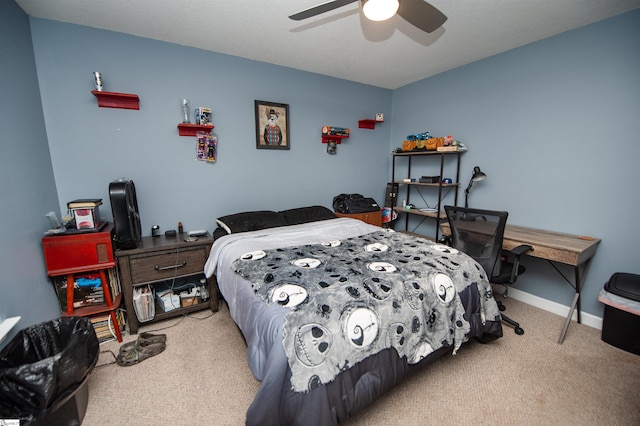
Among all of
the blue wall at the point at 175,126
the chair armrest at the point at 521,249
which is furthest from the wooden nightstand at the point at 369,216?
the chair armrest at the point at 521,249

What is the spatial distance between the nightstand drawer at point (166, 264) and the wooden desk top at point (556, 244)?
2.80 meters

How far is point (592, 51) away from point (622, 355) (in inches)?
95.5

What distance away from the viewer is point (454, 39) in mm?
2375

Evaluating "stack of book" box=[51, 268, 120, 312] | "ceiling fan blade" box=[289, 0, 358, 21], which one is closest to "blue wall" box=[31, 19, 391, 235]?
"stack of book" box=[51, 268, 120, 312]

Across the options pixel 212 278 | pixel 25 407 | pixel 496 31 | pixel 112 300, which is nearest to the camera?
pixel 25 407

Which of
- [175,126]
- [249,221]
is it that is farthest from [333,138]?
[175,126]

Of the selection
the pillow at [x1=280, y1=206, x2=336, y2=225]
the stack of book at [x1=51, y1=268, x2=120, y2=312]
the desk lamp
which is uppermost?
the desk lamp

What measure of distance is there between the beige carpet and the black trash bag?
0.43 meters

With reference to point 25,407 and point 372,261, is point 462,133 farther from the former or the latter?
point 25,407

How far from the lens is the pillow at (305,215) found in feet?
9.72

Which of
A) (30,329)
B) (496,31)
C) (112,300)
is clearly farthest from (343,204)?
(30,329)

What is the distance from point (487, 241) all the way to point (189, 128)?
2.91 m

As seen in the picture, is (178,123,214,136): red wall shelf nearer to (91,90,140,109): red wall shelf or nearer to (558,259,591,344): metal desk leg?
(91,90,140,109): red wall shelf

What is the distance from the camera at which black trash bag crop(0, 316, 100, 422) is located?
1005 mm
